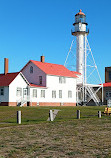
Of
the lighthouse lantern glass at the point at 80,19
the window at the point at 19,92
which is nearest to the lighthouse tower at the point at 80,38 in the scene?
the lighthouse lantern glass at the point at 80,19

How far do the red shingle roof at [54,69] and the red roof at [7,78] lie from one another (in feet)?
23.0

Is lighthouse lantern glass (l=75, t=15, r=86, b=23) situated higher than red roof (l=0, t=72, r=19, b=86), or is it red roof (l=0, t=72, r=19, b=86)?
lighthouse lantern glass (l=75, t=15, r=86, b=23)

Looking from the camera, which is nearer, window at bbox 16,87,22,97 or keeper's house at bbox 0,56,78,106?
keeper's house at bbox 0,56,78,106

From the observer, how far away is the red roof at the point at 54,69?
55250 millimetres

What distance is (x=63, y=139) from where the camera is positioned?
12391 millimetres

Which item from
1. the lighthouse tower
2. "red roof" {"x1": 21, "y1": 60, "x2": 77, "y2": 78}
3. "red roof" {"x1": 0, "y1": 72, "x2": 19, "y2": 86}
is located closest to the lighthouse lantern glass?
the lighthouse tower

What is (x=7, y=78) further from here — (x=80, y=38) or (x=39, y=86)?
(x=80, y=38)

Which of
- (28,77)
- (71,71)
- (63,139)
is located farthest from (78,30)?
(63,139)

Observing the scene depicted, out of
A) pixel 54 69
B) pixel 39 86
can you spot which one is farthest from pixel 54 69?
pixel 39 86

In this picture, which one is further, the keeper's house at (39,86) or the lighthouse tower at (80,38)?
the lighthouse tower at (80,38)

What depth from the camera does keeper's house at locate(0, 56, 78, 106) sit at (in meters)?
47.9

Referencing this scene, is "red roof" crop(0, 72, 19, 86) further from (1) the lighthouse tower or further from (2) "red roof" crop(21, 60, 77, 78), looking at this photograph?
(1) the lighthouse tower

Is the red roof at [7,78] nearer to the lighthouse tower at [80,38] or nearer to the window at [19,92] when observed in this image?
the window at [19,92]

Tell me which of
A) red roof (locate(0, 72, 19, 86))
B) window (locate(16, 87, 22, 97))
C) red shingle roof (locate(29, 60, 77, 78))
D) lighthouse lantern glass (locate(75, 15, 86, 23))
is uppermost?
lighthouse lantern glass (locate(75, 15, 86, 23))
